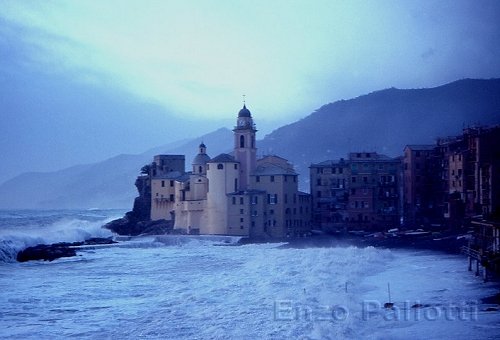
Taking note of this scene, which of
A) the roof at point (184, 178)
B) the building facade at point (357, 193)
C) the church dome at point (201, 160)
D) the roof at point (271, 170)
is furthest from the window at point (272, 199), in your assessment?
the roof at point (184, 178)

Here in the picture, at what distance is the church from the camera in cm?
6412

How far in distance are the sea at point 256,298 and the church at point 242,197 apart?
51.5ft

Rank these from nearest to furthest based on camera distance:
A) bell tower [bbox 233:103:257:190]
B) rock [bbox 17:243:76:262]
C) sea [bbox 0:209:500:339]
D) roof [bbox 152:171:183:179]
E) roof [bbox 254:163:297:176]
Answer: sea [bbox 0:209:500:339] < rock [bbox 17:243:76:262] < roof [bbox 254:163:297:176] < bell tower [bbox 233:103:257:190] < roof [bbox 152:171:183:179]

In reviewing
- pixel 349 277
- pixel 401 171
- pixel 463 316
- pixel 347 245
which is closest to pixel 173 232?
pixel 347 245

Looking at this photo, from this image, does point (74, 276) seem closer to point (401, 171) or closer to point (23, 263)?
point (23, 263)

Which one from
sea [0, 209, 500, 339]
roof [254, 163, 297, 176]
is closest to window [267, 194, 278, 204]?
roof [254, 163, 297, 176]

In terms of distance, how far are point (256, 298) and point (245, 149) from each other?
43.3m

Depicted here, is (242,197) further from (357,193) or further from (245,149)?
(357,193)

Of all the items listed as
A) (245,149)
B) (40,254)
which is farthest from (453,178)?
(40,254)

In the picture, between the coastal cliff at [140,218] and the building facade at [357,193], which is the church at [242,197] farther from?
the coastal cliff at [140,218]

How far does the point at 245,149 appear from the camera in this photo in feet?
228

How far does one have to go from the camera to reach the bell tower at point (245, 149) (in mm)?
68688

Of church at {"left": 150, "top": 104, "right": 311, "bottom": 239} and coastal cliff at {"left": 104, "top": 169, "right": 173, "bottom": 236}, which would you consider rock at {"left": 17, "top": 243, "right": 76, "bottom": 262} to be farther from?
coastal cliff at {"left": 104, "top": 169, "right": 173, "bottom": 236}

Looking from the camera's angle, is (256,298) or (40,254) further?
(40,254)
